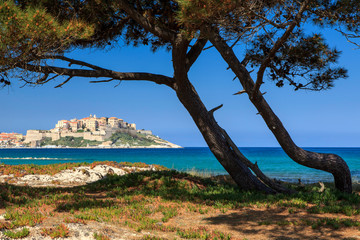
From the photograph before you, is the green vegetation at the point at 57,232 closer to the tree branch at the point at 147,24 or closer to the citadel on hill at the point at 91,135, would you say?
the tree branch at the point at 147,24

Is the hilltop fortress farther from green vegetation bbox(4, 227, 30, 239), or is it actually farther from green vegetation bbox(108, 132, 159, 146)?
green vegetation bbox(4, 227, 30, 239)

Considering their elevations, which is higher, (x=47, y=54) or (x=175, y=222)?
(x=47, y=54)

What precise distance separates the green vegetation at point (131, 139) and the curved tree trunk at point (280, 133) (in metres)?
143

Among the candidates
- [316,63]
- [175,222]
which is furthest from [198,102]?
[175,222]

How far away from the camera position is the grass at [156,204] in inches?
258

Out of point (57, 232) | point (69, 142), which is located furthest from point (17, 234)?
point (69, 142)

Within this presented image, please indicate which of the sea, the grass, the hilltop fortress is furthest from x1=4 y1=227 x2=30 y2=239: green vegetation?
the hilltop fortress

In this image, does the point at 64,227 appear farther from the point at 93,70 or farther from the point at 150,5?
the point at 150,5

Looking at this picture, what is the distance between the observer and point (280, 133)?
1041 centimetres

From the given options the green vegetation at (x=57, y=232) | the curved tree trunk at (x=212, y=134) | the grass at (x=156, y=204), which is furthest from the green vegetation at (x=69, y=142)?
the green vegetation at (x=57, y=232)

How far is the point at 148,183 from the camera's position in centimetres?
1151

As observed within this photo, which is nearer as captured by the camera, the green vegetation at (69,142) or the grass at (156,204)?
the grass at (156,204)

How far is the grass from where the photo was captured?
6551mm

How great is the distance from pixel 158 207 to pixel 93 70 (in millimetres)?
5216
